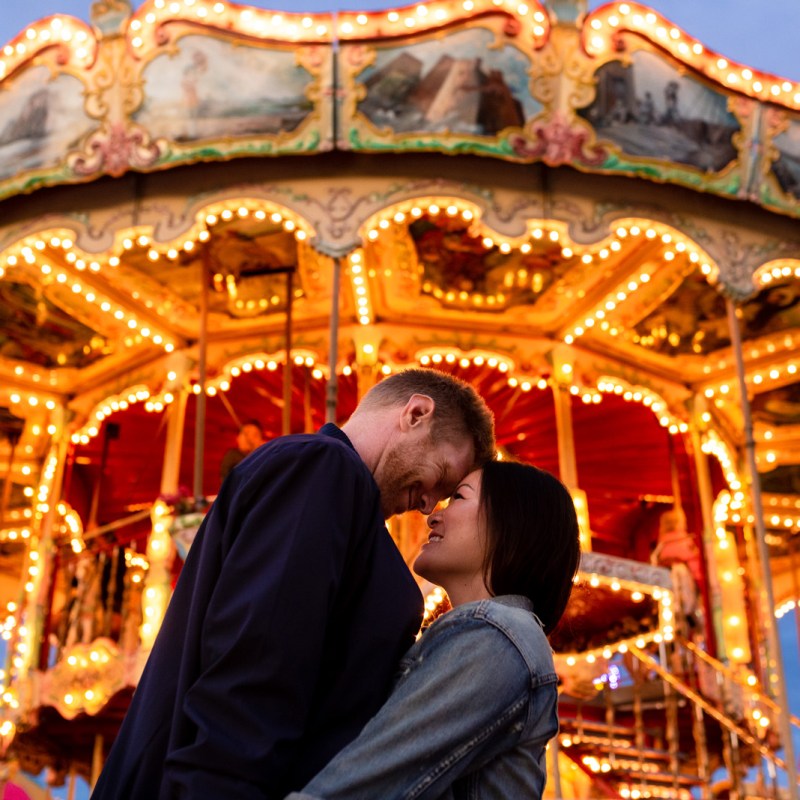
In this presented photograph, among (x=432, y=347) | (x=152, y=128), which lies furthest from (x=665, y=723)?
(x=152, y=128)

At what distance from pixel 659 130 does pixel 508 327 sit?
2.87 m

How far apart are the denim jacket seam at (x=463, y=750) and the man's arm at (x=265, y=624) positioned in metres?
0.22

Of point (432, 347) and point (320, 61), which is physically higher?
point (320, 61)

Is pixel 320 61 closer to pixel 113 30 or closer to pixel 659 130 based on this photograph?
pixel 113 30

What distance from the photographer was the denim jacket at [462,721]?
6.47 feet

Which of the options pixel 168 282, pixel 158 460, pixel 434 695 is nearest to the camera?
pixel 434 695

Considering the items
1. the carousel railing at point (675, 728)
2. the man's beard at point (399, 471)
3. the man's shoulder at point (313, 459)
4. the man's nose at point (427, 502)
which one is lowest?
the man's shoulder at point (313, 459)

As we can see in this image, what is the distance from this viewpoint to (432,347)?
474 inches

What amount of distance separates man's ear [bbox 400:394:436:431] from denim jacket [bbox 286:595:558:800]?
46 centimetres

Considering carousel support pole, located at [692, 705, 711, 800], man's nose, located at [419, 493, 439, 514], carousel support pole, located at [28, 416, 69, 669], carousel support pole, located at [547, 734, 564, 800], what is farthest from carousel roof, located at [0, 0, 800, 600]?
man's nose, located at [419, 493, 439, 514]

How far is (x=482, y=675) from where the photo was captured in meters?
2.05

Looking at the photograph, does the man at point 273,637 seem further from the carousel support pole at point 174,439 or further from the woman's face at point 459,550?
the carousel support pole at point 174,439

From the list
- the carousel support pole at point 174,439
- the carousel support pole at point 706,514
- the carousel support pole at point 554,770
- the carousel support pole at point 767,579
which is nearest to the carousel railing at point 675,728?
the carousel support pole at point 706,514

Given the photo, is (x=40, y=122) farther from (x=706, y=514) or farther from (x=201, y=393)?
(x=706, y=514)
